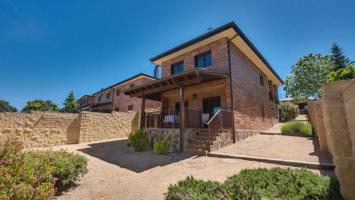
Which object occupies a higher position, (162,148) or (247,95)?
(247,95)

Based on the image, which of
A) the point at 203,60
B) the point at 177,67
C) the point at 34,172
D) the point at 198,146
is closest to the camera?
the point at 34,172

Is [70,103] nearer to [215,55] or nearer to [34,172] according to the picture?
[215,55]

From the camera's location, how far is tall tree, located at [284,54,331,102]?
2142 cm

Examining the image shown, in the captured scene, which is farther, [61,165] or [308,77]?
[308,77]

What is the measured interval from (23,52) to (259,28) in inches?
636

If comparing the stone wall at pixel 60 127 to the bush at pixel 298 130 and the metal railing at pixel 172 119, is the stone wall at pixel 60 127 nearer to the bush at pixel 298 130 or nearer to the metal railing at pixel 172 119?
the metal railing at pixel 172 119

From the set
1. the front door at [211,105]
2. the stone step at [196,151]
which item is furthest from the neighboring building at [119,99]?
the stone step at [196,151]

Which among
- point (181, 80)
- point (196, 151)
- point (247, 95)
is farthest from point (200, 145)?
point (247, 95)

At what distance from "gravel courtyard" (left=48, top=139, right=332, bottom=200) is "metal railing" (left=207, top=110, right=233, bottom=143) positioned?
5.99ft

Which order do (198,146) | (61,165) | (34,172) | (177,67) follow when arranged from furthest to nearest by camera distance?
1. (177,67)
2. (198,146)
3. (61,165)
4. (34,172)

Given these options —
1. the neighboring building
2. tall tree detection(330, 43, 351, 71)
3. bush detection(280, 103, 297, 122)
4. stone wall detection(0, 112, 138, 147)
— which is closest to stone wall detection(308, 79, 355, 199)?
stone wall detection(0, 112, 138, 147)

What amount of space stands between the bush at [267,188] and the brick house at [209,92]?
4.90 m

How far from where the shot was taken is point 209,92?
1166 centimetres

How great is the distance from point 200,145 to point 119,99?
1704 centimetres
